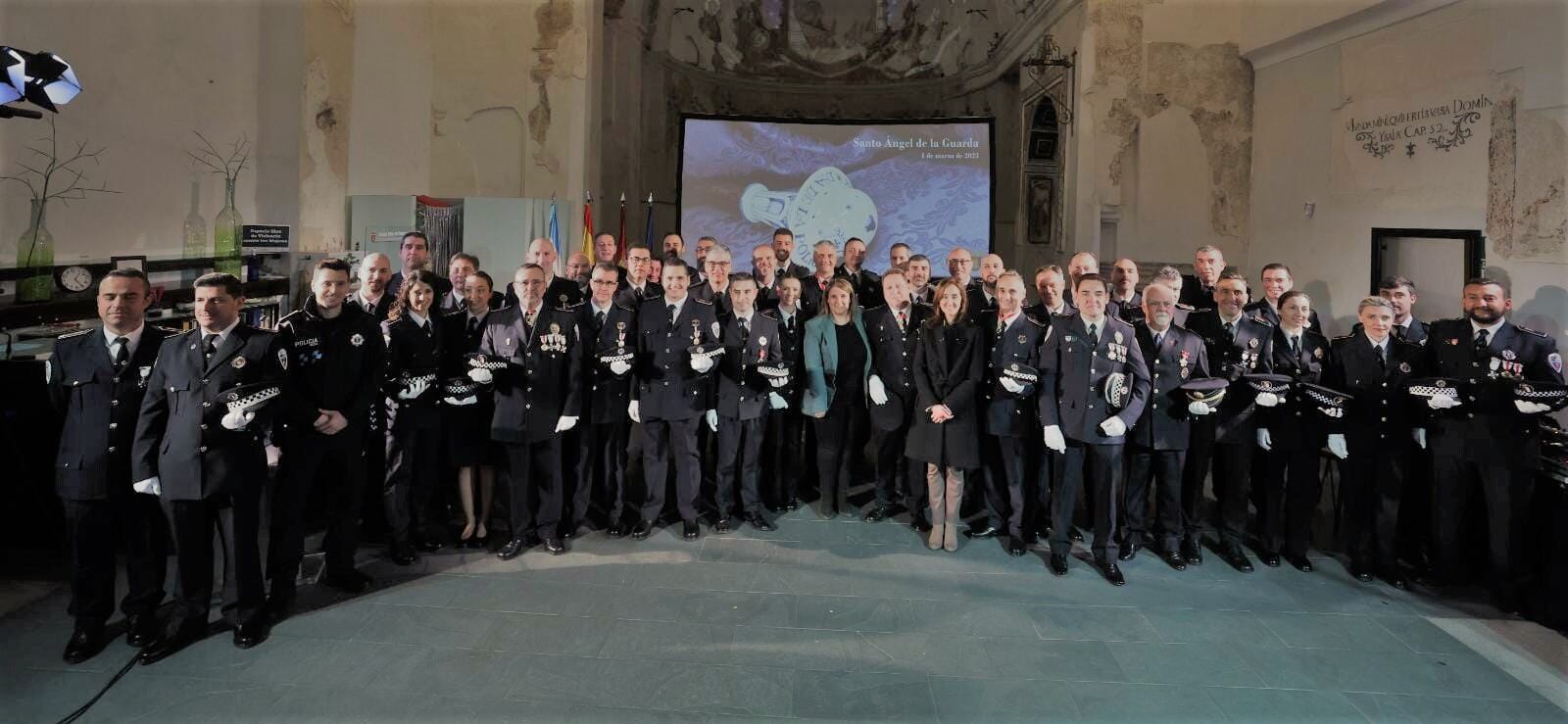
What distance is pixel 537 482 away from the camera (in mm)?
5332

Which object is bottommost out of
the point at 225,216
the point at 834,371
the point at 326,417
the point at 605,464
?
the point at 605,464

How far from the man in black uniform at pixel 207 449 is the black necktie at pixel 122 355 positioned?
17 centimetres

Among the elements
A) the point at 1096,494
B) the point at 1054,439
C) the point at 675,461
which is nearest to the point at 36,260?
the point at 675,461

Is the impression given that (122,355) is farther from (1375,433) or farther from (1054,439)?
(1375,433)

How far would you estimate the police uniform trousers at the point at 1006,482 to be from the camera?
5.41 m

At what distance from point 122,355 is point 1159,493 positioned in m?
5.72

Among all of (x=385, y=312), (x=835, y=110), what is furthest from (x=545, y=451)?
(x=835, y=110)

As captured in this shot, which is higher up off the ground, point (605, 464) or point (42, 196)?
point (42, 196)

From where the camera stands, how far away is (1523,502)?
Answer: 15.2ft

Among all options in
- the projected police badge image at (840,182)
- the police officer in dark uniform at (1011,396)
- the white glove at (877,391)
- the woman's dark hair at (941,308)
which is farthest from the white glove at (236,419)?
A: the projected police badge image at (840,182)

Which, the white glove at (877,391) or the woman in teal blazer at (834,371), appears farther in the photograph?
the woman in teal blazer at (834,371)

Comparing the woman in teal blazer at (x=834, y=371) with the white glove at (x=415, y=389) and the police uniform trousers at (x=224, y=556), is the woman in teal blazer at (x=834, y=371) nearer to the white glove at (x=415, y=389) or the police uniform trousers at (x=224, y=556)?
the white glove at (x=415, y=389)

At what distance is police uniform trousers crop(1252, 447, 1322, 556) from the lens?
522cm

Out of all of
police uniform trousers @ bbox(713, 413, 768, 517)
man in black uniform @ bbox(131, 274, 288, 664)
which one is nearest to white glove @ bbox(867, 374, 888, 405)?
police uniform trousers @ bbox(713, 413, 768, 517)
